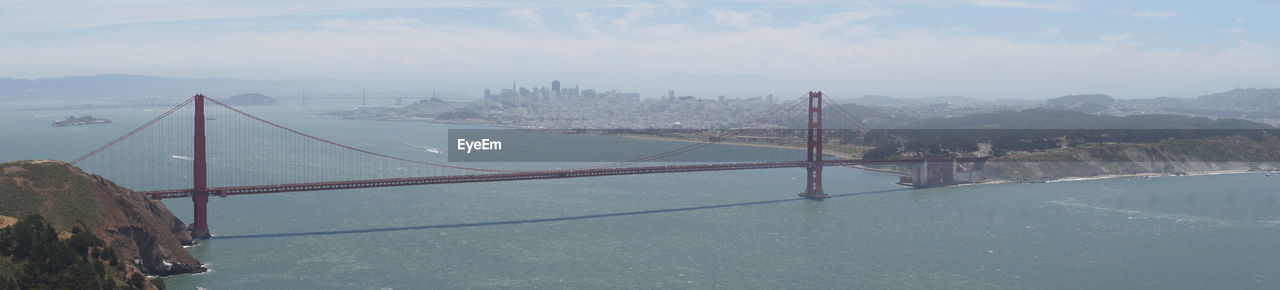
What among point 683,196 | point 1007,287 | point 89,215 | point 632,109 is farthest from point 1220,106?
point 89,215

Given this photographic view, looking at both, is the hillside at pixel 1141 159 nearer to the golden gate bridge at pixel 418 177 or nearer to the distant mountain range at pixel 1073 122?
the golden gate bridge at pixel 418 177

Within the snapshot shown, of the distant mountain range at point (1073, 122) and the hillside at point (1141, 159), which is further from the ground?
the distant mountain range at point (1073, 122)

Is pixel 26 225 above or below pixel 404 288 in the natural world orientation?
above

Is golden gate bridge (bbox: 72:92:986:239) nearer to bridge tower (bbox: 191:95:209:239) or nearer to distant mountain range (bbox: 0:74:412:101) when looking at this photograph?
bridge tower (bbox: 191:95:209:239)

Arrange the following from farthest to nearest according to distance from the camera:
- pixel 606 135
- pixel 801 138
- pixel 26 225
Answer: pixel 606 135 → pixel 801 138 → pixel 26 225

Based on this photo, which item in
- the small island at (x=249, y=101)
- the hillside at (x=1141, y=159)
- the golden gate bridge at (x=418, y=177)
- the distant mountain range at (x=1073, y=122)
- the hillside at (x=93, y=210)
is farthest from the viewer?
the small island at (x=249, y=101)

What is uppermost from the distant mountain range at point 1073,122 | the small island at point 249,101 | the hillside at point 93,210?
the small island at point 249,101

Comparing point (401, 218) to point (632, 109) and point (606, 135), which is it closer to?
point (606, 135)

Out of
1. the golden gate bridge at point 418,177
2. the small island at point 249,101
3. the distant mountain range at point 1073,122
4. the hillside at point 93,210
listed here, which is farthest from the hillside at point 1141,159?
the small island at point 249,101
